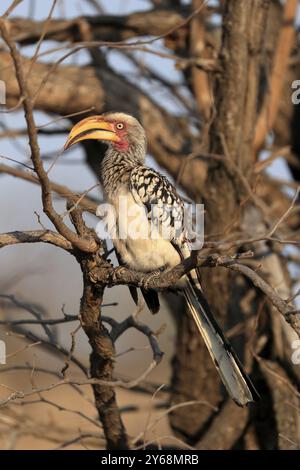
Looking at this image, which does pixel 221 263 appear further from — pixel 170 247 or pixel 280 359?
pixel 280 359

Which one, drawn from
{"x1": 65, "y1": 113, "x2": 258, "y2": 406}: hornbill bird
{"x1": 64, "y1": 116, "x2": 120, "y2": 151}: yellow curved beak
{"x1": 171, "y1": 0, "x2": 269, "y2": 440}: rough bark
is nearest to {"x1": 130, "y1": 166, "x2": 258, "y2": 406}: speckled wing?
{"x1": 65, "y1": 113, "x2": 258, "y2": 406}: hornbill bird

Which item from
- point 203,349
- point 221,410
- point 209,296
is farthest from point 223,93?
point 221,410

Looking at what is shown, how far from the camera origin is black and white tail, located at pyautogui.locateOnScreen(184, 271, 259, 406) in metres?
2.94

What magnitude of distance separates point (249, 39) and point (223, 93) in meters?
0.30

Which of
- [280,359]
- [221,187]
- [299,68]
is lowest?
[280,359]

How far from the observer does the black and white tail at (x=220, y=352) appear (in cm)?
294

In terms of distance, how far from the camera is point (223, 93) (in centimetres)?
403

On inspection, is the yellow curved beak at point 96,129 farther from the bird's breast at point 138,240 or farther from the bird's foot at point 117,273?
the bird's foot at point 117,273

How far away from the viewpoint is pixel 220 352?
307 cm

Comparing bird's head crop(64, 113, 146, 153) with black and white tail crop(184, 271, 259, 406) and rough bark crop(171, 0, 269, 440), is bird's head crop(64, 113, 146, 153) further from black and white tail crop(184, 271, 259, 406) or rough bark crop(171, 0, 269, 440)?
black and white tail crop(184, 271, 259, 406)

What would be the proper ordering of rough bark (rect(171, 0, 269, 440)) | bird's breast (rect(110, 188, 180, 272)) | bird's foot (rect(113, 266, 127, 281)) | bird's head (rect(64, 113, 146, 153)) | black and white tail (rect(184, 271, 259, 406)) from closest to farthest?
bird's foot (rect(113, 266, 127, 281)) < black and white tail (rect(184, 271, 259, 406)) < bird's breast (rect(110, 188, 180, 272)) < bird's head (rect(64, 113, 146, 153)) < rough bark (rect(171, 0, 269, 440))

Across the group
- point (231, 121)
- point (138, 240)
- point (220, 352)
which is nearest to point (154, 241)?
point (138, 240)
